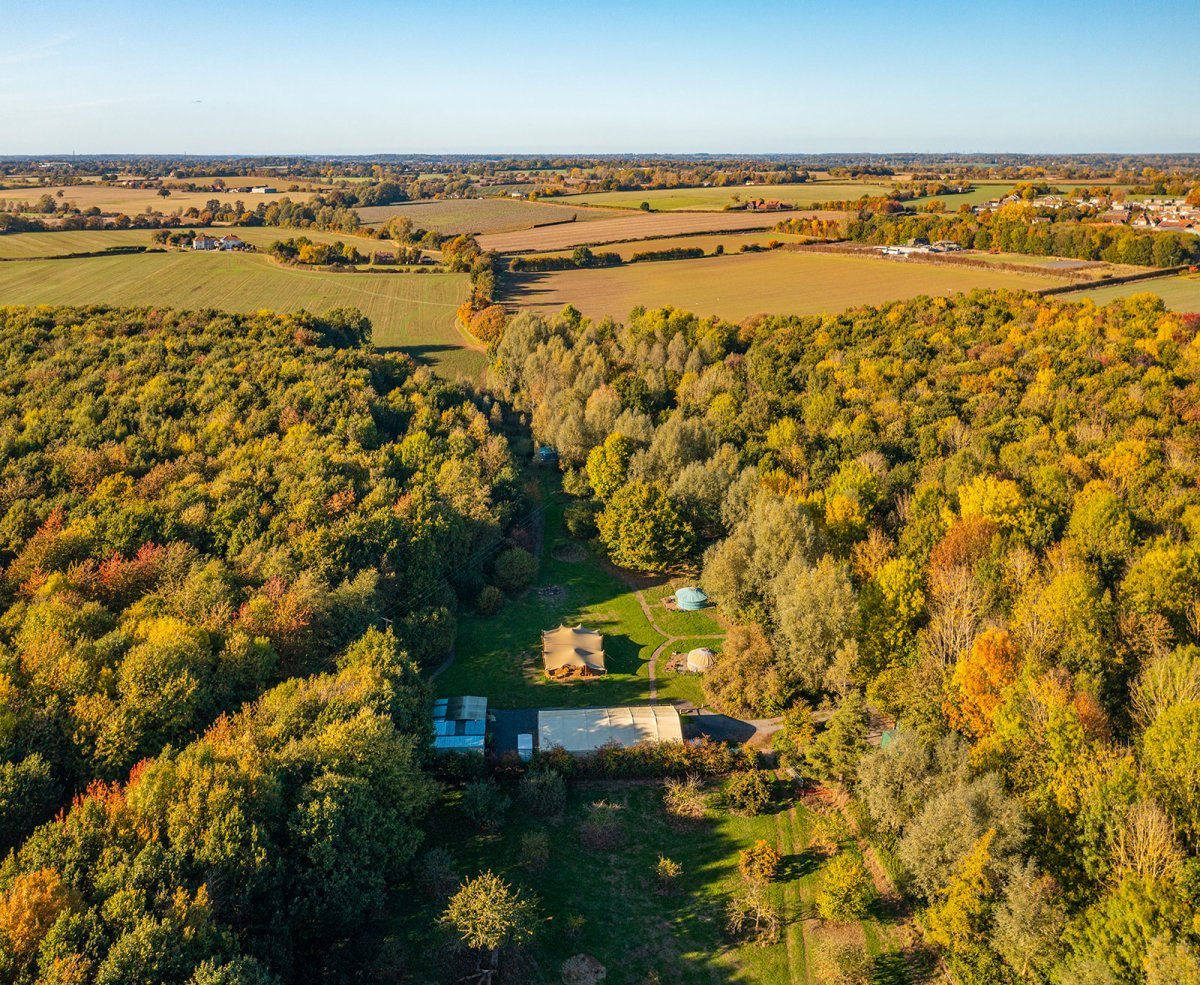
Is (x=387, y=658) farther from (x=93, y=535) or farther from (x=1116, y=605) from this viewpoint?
(x=1116, y=605)

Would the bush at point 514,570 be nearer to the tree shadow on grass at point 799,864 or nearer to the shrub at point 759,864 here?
the shrub at point 759,864

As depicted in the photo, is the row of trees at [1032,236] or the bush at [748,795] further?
the row of trees at [1032,236]

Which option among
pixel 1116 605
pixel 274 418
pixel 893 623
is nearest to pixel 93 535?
pixel 274 418

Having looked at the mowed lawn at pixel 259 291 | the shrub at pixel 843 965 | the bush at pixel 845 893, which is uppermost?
the mowed lawn at pixel 259 291

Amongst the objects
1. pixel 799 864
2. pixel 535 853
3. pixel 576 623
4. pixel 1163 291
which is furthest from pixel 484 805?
pixel 1163 291

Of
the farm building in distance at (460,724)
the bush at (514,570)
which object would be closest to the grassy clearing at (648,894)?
the farm building in distance at (460,724)

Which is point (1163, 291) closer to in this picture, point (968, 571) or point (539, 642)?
point (968, 571)
